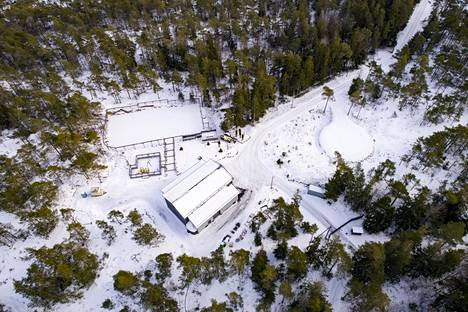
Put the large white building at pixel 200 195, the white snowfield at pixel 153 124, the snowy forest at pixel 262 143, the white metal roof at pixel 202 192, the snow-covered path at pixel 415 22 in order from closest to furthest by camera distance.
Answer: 1. the snowy forest at pixel 262 143
2. the large white building at pixel 200 195
3. the white metal roof at pixel 202 192
4. the white snowfield at pixel 153 124
5. the snow-covered path at pixel 415 22

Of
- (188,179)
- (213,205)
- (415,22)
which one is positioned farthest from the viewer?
(415,22)

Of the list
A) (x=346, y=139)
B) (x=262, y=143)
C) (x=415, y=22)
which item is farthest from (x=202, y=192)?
(x=415, y=22)

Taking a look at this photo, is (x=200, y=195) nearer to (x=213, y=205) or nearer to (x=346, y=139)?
(x=213, y=205)

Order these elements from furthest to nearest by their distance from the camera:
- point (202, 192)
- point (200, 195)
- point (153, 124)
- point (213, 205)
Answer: point (153, 124), point (202, 192), point (200, 195), point (213, 205)

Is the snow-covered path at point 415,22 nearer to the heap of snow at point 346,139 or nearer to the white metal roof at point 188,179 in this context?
the heap of snow at point 346,139

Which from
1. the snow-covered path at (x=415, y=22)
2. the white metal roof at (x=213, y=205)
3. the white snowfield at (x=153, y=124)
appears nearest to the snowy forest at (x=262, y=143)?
the snow-covered path at (x=415, y=22)

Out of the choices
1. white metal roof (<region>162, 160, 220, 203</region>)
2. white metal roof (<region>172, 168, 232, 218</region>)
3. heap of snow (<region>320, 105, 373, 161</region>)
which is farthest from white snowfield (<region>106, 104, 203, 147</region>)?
heap of snow (<region>320, 105, 373, 161</region>)
